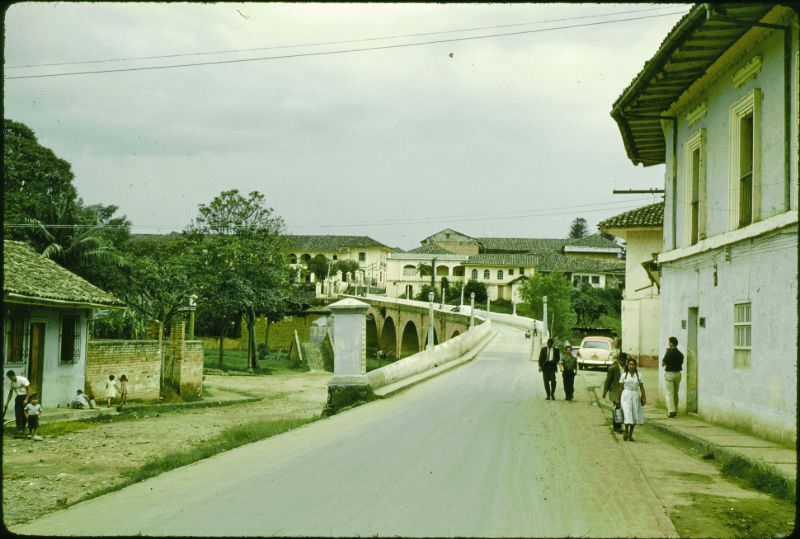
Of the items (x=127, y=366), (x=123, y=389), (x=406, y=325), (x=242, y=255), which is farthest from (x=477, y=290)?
(x=123, y=389)

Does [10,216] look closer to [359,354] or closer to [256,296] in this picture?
[256,296]

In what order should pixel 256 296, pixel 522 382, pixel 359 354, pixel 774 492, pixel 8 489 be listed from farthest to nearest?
pixel 256 296, pixel 522 382, pixel 359 354, pixel 8 489, pixel 774 492

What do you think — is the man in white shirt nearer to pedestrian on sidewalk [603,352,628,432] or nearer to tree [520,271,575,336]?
pedestrian on sidewalk [603,352,628,432]

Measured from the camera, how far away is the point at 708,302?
1470cm

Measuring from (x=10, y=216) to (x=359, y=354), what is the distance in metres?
25.0

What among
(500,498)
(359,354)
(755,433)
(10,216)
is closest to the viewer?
(500,498)

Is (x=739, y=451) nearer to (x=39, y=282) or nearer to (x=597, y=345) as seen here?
(x=39, y=282)

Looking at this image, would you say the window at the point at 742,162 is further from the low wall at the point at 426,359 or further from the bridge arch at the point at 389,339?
the bridge arch at the point at 389,339

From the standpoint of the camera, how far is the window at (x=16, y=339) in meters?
19.5

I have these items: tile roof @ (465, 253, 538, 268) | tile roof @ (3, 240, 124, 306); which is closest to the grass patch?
tile roof @ (3, 240, 124, 306)

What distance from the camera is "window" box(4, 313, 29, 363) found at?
19.5 meters

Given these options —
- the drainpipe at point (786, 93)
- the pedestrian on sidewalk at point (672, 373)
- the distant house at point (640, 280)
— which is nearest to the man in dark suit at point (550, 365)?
the pedestrian on sidewalk at point (672, 373)

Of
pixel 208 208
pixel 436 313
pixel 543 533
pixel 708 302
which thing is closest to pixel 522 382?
pixel 708 302

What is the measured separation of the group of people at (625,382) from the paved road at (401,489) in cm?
54
